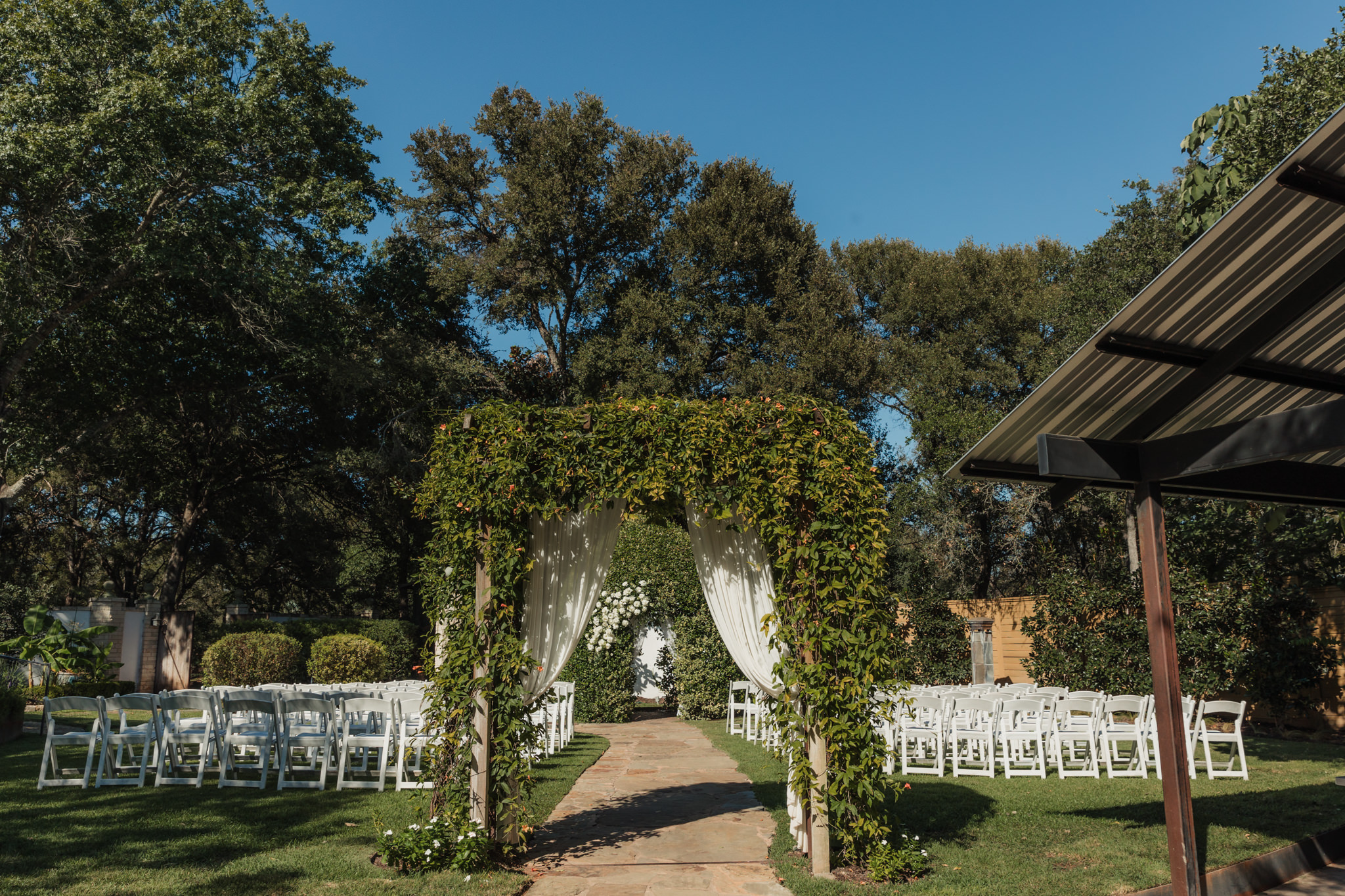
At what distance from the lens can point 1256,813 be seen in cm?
667

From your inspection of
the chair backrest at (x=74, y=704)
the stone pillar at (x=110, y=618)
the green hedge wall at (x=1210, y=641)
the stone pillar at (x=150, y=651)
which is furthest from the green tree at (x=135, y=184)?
the green hedge wall at (x=1210, y=641)

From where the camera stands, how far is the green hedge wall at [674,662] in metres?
15.2

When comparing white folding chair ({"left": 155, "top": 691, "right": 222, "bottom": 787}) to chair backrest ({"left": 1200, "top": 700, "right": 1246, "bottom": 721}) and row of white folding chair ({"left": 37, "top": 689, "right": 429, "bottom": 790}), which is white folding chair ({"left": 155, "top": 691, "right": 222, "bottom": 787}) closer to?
row of white folding chair ({"left": 37, "top": 689, "right": 429, "bottom": 790})

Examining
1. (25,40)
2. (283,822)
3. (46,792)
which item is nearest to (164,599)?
(25,40)

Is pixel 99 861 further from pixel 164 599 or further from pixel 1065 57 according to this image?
pixel 164 599

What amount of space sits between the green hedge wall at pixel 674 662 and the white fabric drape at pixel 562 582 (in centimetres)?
927

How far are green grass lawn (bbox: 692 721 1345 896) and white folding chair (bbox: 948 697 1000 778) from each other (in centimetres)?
24

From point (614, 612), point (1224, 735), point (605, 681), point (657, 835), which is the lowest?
point (657, 835)

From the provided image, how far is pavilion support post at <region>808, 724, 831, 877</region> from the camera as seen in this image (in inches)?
208

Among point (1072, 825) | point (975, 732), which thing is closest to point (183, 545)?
point (975, 732)

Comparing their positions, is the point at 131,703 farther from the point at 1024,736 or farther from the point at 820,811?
the point at 1024,736

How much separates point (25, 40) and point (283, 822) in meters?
15.8

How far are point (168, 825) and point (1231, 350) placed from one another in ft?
25.3

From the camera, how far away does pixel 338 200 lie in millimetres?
18562
